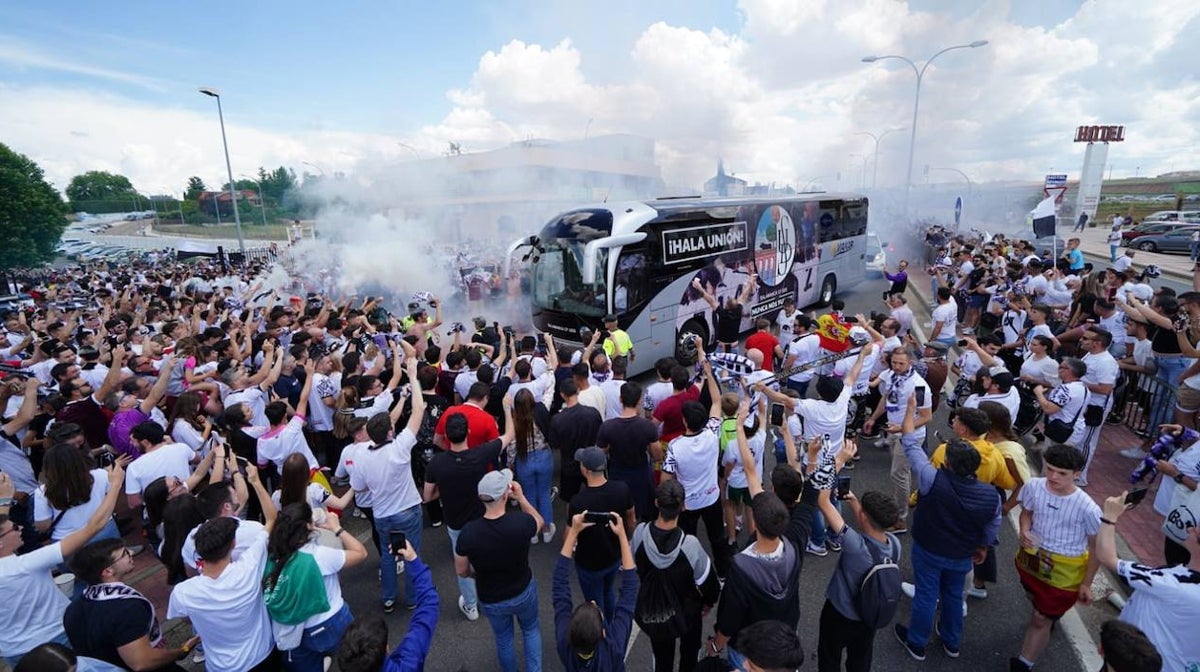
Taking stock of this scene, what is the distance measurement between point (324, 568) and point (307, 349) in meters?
4.65

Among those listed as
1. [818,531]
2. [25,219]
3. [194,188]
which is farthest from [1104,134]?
[194,188]

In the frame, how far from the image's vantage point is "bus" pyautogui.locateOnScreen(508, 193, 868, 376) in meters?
9.17

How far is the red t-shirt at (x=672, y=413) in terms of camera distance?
4.87 metres

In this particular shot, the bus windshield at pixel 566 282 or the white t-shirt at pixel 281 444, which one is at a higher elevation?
the bus windshield at pixel 566 282

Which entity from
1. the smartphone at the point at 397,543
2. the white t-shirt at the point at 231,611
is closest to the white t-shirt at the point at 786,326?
the smartphone at the point at 397,543

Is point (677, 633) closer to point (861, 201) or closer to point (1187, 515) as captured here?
point (1187, 515)

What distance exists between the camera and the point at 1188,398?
18.3 feet

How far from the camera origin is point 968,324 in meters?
12.6

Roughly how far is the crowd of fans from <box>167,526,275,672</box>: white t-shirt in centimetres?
1

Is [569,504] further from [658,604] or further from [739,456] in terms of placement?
[739,456]

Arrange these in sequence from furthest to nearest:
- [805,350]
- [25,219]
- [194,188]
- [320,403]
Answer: [194,188] < [25,219] < [805,350] < [320,403]

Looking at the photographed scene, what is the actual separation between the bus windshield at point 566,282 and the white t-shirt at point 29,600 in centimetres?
709

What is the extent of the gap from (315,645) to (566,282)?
718 centimetres

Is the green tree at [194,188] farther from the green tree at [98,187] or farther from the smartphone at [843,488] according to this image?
the smartphone at [843,488]
